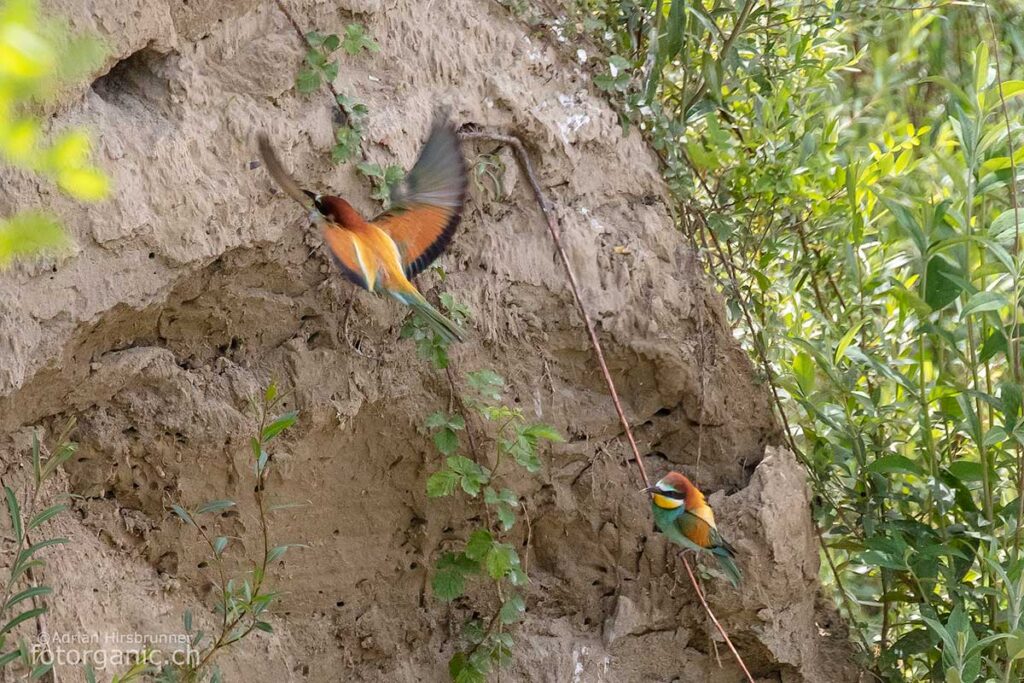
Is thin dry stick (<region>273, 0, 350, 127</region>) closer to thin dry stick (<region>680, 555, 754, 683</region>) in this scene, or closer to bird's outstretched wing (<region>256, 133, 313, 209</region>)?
bird's outstretched wing (<region>256, 133, 313, 209</region>)

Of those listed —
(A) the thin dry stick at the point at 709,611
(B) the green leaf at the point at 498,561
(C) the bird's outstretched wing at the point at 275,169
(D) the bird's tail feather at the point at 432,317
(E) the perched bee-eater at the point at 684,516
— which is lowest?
(A) the thin dry stick at the point at 709,611

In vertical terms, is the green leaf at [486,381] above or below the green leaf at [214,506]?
below

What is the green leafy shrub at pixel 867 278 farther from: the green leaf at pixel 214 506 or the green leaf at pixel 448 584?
the green leaf at pixel 214 506

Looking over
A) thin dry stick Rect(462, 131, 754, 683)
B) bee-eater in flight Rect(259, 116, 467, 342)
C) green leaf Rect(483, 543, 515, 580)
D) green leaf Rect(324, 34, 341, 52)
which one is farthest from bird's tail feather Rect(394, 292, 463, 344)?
green leaf Rect(324, 34, 341, 52)

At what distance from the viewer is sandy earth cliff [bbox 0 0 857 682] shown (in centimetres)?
220

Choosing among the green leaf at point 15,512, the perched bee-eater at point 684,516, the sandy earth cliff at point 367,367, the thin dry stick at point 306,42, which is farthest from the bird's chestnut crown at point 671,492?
the green leaf at point 15,512

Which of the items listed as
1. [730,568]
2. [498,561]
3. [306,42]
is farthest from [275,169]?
[730,568]

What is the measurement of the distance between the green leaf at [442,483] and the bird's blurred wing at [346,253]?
1.71 ft

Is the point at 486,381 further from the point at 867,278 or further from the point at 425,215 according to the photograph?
the point at 867,278

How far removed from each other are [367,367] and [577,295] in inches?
22.9

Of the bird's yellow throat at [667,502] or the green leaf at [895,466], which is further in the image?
the green leaf at [895,466]

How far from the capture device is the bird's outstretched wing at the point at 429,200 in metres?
2.33

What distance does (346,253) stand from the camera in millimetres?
2162

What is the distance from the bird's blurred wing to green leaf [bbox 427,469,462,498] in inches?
20.6
